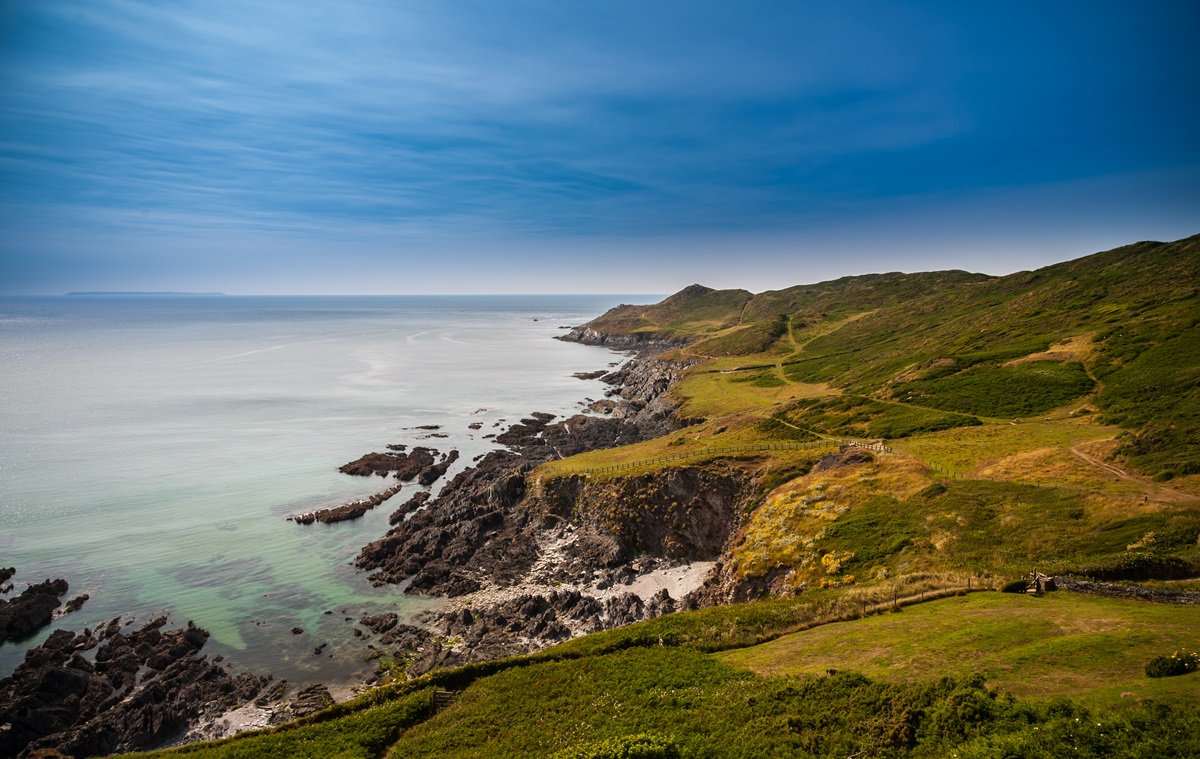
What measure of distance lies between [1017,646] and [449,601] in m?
38.8

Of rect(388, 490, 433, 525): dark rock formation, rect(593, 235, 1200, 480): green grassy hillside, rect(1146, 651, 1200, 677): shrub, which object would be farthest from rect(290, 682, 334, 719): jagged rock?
rect(593, 235, 1200, 480): green grassy hillside

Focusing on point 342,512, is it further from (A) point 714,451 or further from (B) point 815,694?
(B) point 815,694

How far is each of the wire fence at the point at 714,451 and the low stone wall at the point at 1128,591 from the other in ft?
92.2

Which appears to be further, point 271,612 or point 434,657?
point 271,612

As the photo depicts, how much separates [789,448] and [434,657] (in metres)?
39.2

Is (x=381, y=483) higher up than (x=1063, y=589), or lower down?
lower down

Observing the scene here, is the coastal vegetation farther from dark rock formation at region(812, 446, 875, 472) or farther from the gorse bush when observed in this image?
the gorse bush

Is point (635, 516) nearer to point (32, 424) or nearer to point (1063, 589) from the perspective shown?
point (1063, 589)

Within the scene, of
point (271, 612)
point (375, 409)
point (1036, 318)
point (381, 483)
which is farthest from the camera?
point (375, 409)

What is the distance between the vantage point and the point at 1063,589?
23.8 meters

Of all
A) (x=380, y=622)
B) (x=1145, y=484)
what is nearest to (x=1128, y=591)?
(x=1145, y=484)

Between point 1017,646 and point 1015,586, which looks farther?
point 1015,586

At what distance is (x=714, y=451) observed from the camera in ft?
184

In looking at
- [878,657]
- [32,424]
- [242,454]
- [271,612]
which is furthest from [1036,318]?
[32,424]
